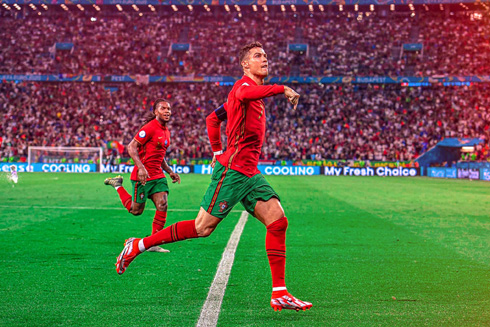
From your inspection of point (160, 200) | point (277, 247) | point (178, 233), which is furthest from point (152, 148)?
point (277, 247)

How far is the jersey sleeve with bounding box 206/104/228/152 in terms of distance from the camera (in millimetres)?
5391

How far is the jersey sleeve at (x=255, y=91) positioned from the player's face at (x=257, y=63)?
346 mm

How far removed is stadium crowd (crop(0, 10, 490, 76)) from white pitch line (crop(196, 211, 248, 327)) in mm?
43797

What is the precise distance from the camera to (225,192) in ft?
16.1

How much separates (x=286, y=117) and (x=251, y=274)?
42.4 meters

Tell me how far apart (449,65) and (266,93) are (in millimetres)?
48802

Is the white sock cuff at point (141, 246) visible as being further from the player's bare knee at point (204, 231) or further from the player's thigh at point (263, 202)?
the player's thigh at point (263, 202)

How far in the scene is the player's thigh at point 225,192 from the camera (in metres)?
4.91

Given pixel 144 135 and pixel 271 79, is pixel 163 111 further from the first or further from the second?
pixel 271 79

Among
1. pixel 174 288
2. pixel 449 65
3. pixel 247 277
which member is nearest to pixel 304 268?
pixel 247 277

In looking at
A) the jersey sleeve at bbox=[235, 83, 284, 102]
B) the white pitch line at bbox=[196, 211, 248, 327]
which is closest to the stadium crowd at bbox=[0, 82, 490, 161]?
the white pitch line at bbox=[196, 211, 248, 327]

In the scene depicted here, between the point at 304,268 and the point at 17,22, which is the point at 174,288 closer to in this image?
the point at 304,268

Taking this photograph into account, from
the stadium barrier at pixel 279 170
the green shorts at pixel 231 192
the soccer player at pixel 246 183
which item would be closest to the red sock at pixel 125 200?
the soccer player at pixel 246 183

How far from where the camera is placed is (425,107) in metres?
47.5
